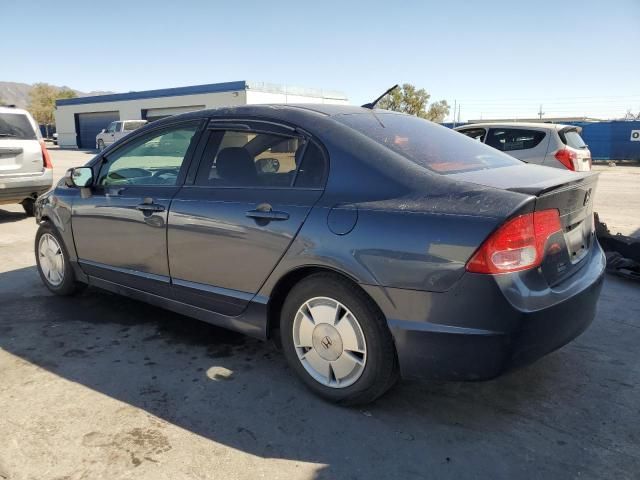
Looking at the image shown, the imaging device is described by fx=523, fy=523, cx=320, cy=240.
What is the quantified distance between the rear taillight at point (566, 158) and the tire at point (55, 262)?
7154mm

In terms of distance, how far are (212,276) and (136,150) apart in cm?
138

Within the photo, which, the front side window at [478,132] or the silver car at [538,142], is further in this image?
the front side window at [478,132]

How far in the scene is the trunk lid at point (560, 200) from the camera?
98.5 inches

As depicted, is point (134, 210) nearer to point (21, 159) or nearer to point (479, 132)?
point (21, 159)

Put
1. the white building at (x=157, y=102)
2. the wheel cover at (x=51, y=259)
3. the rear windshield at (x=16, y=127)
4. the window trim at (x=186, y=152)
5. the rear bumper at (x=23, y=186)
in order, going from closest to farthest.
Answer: the window trim at (x=186, y=152) < the wheel cover at (x=51, y=259) < the rear bumper at (x=23, y=186) < the rear windshield at (x=16, y=127) < the white building at (x=157, y=102)

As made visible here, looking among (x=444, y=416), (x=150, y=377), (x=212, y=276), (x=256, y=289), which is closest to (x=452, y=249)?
(x=444, y=416)

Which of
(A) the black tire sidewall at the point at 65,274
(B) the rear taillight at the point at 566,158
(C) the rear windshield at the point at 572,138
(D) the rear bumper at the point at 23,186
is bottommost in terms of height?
(A) the black tire sidewall at the point at 65,274

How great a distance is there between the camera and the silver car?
834 cm

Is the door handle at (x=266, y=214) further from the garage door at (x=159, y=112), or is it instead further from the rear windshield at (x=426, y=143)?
the garage door at (x=159, y=112)

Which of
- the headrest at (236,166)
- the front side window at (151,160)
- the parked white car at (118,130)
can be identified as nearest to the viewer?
the headrest at (236,166)

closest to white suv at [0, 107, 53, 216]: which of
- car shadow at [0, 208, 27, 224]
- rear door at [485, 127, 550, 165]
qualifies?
car shadow at [0, 208, 27, 224]

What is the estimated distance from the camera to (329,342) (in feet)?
9.28

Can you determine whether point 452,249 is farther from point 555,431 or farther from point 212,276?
point 212,276

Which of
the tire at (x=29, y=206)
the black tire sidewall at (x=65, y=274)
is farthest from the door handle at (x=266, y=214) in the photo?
the tire at (x=29, y=206)
